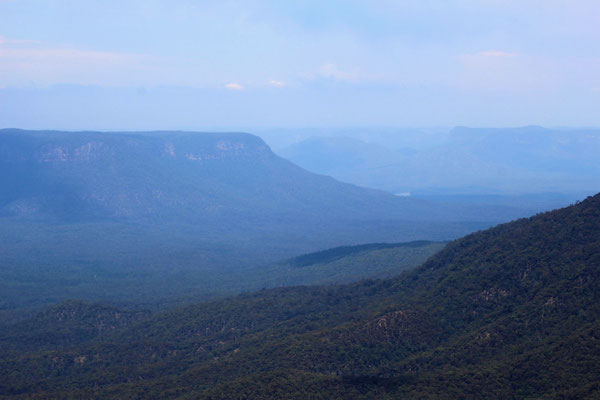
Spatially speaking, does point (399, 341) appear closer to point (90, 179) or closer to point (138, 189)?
point (138, 189)

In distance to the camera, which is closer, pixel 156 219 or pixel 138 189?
pixel 156 219

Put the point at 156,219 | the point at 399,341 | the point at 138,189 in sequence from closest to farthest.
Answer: the point at 399,341 < the point at 156,219 < the point at 138,189

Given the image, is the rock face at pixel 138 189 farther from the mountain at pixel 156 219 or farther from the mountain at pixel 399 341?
the mountain at pixel 399 341

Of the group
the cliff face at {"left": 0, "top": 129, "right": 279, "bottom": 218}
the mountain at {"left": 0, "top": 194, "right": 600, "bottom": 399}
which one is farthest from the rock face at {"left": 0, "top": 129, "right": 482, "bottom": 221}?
the mountain at {"left": 0, "top": 194, "right": 600, "bottom": 399}

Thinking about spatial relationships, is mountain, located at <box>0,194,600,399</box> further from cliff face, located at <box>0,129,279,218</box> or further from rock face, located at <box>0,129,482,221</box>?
rock face, located at <box>0,129,482,221</box>

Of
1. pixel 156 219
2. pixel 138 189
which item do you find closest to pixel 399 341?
pixel 156 219

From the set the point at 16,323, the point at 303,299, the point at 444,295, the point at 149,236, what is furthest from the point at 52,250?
the point at 444,295

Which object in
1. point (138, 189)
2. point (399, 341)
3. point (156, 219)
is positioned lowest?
point (156, 219)
